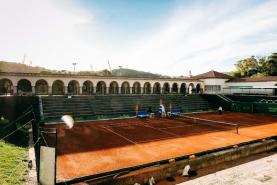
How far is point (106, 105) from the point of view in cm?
3256

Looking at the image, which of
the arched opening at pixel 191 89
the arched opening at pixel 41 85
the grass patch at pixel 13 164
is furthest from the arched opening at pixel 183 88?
the grass patch at pixel 13 164

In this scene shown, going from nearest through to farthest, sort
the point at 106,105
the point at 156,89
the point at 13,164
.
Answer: the point at 13,164 → the point at 106,105 → the point at 156,89

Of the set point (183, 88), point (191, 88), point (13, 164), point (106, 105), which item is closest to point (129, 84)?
point (106, 105)

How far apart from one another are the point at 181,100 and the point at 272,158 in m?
25.9

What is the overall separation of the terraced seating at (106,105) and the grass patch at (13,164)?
12.4 meters

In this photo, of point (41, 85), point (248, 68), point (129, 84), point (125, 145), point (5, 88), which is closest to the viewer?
point (125, 145)

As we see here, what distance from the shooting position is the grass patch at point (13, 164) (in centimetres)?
929

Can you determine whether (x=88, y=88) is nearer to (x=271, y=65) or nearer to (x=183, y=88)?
(x=183, y=88)

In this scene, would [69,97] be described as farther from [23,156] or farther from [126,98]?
[23,156]

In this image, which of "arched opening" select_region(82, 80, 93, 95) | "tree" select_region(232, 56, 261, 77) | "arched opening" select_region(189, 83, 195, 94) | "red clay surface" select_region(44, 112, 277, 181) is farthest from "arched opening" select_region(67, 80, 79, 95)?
"tree" select_region(232, 56, 261, 77)

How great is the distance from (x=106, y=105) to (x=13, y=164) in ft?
71.0

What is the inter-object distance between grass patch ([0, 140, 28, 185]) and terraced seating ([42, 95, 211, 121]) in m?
12.4

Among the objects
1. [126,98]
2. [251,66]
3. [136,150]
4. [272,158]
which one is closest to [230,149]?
[272,158]

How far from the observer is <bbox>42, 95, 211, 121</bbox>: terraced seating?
28.2 m
